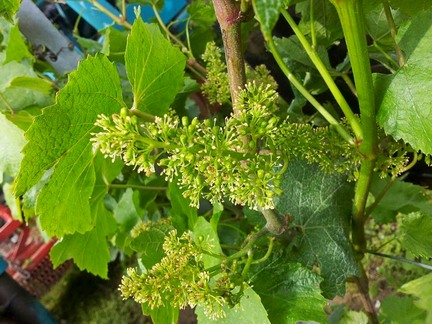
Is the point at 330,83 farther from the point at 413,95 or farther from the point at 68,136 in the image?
the point at 68,136

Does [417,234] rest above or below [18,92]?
below

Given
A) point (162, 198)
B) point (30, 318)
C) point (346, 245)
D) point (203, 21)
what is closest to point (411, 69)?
point (346, 245)

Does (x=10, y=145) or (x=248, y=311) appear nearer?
(x=248, y=311)

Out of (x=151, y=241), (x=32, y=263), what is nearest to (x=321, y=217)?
(x=151, y=241)

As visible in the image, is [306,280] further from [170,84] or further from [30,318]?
[30,318]

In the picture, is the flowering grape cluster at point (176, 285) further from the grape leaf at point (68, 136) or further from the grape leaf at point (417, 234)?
the grape leaf at point (417, 234)
